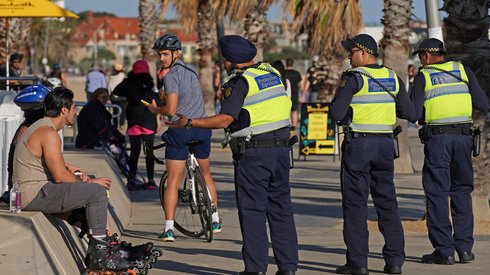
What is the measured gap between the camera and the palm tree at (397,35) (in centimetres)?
1906

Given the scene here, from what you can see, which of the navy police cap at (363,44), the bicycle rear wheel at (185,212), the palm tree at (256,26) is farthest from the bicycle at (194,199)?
the palm tree at (256,26)

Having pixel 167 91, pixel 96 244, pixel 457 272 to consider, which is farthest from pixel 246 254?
pixel 167 91

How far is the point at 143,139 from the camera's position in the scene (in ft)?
54.3

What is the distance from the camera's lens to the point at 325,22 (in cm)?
2380

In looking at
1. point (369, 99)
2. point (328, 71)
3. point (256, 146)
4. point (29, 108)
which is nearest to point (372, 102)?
point (369, 99)

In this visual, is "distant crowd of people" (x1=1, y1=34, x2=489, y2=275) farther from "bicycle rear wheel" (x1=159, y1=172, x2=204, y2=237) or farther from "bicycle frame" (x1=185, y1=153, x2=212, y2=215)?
"bicycle rear wheel" (x1=159, y1=172, x2=204, y2=237)

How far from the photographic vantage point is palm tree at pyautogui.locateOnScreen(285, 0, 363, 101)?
2236 cm

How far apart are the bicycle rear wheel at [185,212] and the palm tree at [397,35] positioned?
686 cm

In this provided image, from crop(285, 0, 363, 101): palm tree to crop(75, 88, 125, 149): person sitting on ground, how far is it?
6.18 m

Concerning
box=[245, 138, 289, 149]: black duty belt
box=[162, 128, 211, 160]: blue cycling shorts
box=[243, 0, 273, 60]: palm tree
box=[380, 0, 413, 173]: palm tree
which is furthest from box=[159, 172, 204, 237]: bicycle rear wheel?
box=[243, 0, 273, 60]: palm tree

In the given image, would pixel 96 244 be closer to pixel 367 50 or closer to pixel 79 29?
pixel 367 50

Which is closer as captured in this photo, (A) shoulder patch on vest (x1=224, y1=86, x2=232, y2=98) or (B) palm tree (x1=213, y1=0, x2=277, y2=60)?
(A) shoulder patch on vest (x1=224, y1=86, x2=232, y2=98)

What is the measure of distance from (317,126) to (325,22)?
2.77 m

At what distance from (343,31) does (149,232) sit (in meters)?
11.9
